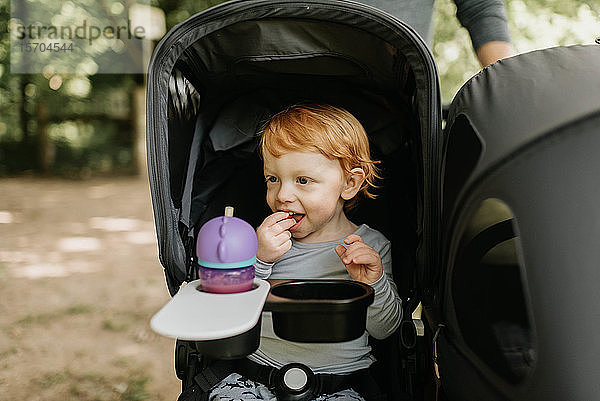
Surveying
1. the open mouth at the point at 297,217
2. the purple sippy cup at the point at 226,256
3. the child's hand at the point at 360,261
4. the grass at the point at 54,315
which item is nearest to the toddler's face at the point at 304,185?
the open mouth at the point at 297,217

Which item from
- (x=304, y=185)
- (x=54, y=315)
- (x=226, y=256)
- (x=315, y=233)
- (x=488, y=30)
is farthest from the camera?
(x=54, y=315)

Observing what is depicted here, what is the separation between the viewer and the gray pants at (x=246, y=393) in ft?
4.42

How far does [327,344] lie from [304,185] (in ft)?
1.20

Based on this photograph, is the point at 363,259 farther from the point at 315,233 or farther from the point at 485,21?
the point at 485,21

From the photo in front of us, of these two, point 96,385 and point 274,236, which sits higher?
point 274,236

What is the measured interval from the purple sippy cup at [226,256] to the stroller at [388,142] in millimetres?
263

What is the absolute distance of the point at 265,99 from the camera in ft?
5.53

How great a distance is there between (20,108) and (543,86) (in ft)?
26.5

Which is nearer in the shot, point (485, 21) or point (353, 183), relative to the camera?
point (353, 183)

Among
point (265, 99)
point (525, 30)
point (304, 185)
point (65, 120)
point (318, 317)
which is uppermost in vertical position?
point (525, 30)

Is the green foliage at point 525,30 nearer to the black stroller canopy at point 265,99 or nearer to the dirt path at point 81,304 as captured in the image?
the dirt path at point 81,304

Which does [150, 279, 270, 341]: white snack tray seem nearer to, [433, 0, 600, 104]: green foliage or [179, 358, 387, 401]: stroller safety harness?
[179, 358, 387, 401]: stroller safety harness

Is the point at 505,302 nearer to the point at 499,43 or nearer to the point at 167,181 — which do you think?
the point at 167,181

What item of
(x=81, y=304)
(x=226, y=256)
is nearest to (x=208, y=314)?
(x=226, y=256)
